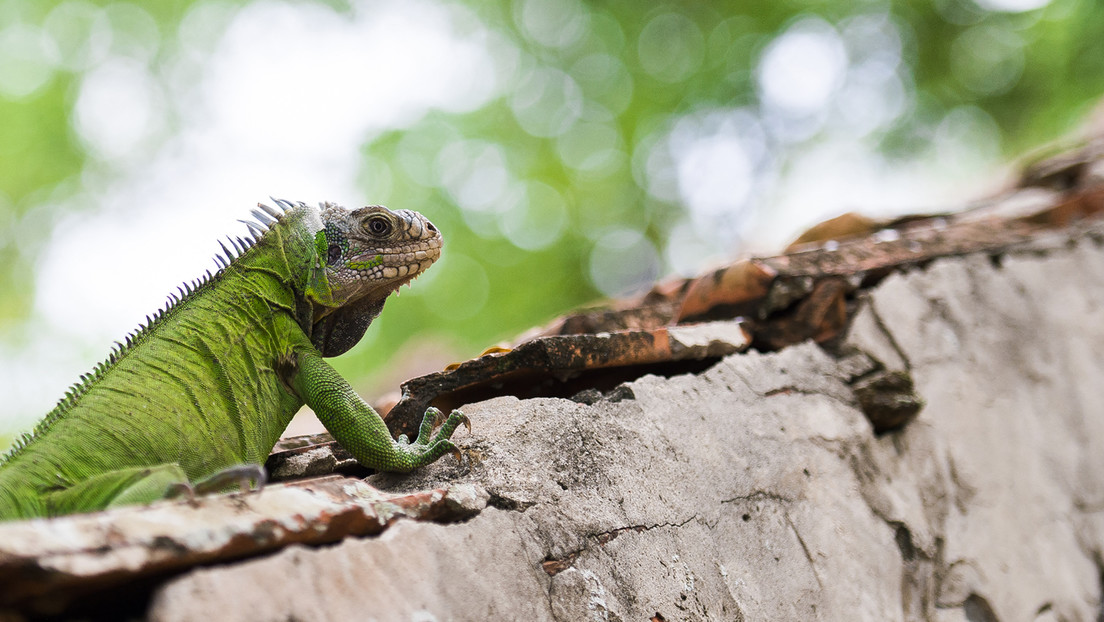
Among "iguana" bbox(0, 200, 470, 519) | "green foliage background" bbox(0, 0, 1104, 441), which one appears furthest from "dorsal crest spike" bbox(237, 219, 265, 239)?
"green foliage background" bbox(0, 0, 1104, 441)

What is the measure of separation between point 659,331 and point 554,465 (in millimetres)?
720

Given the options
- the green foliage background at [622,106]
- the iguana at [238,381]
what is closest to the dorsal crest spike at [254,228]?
the iguana at [238,381]

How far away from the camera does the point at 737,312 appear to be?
3088 mm

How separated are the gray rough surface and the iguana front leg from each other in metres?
0.06

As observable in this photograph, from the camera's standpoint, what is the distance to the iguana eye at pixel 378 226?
2357mm

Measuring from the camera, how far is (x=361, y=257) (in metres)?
2.33

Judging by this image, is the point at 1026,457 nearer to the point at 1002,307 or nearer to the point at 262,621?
the point at 1002,307

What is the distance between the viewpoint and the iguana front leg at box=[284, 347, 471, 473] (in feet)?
6.45

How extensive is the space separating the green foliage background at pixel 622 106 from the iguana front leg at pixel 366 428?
14474 millimetres

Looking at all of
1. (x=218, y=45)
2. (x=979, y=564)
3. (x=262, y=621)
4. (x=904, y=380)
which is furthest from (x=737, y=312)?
(x=218, y=45)

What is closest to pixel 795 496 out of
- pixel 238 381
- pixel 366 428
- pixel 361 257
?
pixel 366 428

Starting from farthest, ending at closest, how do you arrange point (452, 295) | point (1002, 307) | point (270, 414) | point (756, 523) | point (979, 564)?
1. point (452, 295)
2. point (1002, 307)
3. point (979, 564)
4. point (756, 523)
5. point (270, 414)

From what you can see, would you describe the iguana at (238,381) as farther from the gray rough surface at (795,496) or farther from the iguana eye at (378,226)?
the gray rough surface at (795,496)

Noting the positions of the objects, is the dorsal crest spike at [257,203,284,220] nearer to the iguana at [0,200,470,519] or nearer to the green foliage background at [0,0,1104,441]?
the iguana at [0,200,470,519]
